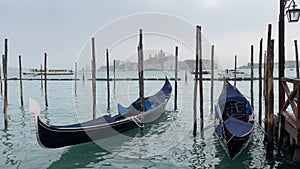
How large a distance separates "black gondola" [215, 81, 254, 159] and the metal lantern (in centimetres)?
197

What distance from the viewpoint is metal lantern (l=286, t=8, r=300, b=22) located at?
469cm

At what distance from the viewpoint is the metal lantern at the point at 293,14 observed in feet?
15.4

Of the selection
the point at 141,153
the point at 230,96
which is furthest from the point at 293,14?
the point at 141,153

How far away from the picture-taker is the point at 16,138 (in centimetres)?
678

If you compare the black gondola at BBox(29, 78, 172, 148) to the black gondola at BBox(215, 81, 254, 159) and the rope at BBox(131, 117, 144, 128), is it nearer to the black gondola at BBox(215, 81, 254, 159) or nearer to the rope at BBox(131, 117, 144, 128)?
the rope at BBox(131, 117, 144, 128)

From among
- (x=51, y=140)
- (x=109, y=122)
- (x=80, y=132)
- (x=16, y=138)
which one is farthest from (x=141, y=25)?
(x=16, y=138)

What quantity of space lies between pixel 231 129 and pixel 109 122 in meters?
2.42

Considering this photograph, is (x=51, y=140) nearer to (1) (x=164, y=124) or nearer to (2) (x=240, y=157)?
(2) (x=240, y=157)

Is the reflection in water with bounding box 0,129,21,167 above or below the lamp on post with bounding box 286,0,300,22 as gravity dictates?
below

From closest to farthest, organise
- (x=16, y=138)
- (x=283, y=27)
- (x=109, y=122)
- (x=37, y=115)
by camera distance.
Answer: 1. (x=37, y=115)
2. (x=283, y=27)
3. (x=109, y=122)
4. (x=16, y=138)

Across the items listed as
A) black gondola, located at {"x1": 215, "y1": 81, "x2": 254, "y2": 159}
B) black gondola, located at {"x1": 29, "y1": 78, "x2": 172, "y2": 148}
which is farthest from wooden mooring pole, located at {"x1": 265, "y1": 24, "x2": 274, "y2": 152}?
black gondola, located at {"x1": 29, "y1": 78, "x2": 172, "y2": 148}

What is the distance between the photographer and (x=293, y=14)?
473 centimetres

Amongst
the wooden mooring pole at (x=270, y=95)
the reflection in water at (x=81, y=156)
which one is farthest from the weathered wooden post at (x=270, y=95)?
the reflection in water at (x=81, y=156)

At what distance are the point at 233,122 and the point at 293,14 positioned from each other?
6.77ft
